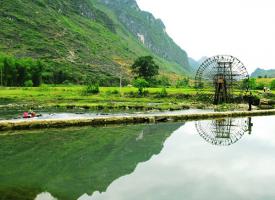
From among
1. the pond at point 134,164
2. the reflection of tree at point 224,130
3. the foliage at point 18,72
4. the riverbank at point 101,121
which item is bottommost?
the reflection of tree at point 224,130

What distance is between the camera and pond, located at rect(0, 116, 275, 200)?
649 inches

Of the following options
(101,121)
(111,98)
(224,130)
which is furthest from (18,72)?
(224,130)

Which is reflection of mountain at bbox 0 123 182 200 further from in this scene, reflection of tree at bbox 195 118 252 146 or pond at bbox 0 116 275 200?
reflection of tree at bbox 195 118 252 146

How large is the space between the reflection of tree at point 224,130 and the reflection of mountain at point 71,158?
12.8 ft

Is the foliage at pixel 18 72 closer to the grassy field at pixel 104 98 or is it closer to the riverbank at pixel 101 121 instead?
the grassy field at pixel 104 98

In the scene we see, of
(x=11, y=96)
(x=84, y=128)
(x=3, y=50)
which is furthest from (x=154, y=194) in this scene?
(x=3, y=50)

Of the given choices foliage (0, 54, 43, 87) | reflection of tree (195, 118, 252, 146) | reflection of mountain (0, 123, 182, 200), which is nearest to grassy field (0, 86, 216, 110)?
reflection of tree (195, 118, 252, 146)

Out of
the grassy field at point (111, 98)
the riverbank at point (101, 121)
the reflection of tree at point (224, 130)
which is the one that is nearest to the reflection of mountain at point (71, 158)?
the riverbank at point (101, 121)

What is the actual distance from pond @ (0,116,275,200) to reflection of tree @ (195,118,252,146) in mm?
103

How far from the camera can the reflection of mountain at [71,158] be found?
16888mm

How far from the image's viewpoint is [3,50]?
15750cm

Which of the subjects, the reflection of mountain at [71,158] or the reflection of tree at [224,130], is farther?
the reflection of tree at [224,130]

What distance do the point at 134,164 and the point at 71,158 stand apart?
3803 millimetres

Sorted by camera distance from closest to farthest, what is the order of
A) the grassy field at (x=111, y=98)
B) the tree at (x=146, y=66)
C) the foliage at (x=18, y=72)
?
the grassy field at (x=111, y=98)
the foliage at (x=18, y=72)
the tree at (x=146, y=66)
